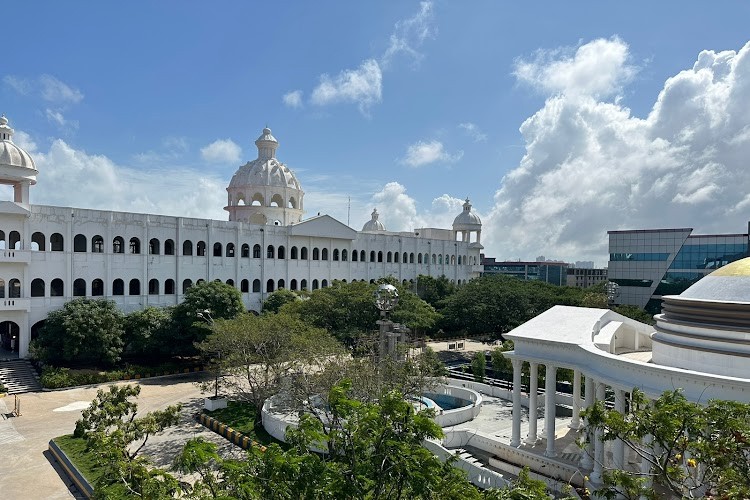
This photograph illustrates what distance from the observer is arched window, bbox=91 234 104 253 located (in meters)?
43.7

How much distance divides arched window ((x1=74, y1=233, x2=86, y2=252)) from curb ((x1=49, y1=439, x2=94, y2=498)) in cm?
2327

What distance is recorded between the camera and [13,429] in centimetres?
2591

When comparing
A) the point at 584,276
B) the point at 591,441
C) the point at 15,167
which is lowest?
the point at 591,441

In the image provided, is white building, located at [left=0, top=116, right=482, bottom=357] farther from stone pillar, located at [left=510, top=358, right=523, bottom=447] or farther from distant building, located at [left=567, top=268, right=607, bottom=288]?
distant building, located at [left=567, top=268, right=607, bottom=288]

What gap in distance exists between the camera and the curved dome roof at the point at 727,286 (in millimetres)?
16859

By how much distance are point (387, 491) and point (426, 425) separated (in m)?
1.30

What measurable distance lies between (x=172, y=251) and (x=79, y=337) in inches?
541

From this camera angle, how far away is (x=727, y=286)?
17391 millimetres

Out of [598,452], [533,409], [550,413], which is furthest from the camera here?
[533,409]

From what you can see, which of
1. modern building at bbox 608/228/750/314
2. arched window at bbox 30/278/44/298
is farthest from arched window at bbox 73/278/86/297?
modern building at bbox 608/228/750/314

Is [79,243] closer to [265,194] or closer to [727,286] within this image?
[265,194]

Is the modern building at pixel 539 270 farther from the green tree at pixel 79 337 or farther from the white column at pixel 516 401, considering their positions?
the white column at pixel 516 401

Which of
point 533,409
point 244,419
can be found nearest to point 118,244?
point 244,419

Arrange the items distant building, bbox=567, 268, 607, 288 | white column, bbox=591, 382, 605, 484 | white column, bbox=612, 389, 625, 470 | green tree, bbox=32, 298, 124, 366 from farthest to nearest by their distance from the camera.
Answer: distant building, bbox=567, 268, 607, 288 < green tree, bbox=32, 298, 124, 366 < white column, bbox=591, 382, 605, 484 < white column, bbox=612, 389, 625, 470
